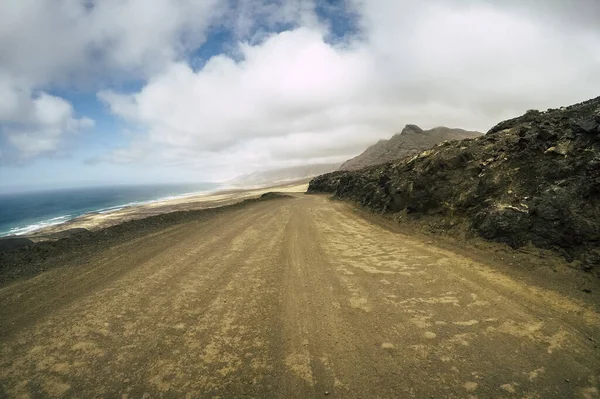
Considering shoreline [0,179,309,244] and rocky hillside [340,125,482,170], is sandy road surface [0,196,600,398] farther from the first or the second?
rocky hillside [340,125,482,170]

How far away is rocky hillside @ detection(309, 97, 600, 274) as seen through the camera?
782cm

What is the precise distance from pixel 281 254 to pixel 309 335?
5102 mm

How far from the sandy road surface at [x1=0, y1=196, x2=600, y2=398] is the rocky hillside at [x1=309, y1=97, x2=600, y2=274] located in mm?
2068

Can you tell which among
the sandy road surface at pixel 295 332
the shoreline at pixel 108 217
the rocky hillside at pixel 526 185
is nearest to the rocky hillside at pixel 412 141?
the shoreline at pixel 108 217

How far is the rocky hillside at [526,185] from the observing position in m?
7.82

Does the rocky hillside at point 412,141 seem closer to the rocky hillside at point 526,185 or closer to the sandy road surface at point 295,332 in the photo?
the rocky hillside at point 526,185

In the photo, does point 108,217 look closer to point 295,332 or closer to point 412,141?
point 295,332

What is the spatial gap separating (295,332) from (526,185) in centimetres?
947

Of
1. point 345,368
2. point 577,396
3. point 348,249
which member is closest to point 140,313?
point 345,368

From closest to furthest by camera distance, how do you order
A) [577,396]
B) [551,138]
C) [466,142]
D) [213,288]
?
[577,396], [213,288], [551,138], [466,142]

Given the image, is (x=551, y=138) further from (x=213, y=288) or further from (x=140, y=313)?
(x=140, y=313)

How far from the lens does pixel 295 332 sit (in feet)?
18.2

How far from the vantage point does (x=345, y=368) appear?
4.53 metres

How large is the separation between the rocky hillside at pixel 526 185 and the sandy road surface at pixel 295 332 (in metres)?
2.07
